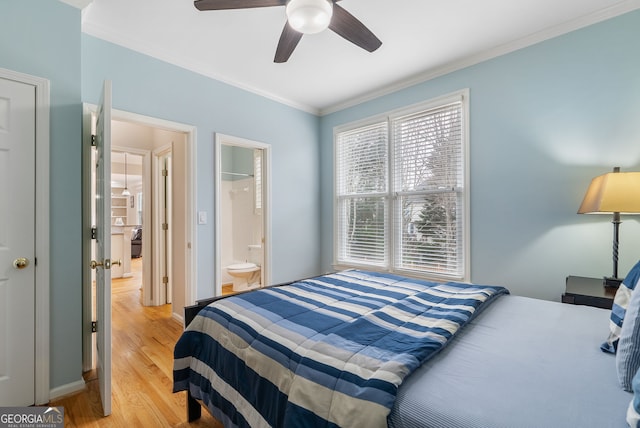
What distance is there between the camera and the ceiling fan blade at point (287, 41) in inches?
74.6

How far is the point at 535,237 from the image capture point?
8.16 feet

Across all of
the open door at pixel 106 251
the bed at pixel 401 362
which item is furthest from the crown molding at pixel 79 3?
the bed at pixel 401 362

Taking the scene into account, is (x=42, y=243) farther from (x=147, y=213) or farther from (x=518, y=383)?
(x=518, y=383)

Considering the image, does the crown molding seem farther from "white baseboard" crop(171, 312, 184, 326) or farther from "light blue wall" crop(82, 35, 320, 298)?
"white baseboard" crop(171, 312, 184, 326)

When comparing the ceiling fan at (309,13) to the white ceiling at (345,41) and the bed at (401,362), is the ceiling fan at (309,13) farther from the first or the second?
the bed at (401,362)

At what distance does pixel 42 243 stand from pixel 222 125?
1874 mm

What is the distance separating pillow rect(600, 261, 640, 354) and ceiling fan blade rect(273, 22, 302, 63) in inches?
82.5

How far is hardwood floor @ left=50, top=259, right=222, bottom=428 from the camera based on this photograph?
1774mm

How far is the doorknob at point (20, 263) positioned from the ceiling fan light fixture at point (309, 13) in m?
2.16

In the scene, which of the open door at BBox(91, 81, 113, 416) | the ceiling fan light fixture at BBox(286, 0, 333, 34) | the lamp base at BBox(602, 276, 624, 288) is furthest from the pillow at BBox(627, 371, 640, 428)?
the open door at BBox(91, 81, 113, 416)

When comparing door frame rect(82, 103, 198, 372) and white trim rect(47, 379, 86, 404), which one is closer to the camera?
white trim rect(47, 379, 86, 404)

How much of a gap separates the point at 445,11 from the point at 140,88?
257cm

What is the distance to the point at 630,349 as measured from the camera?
0.89m

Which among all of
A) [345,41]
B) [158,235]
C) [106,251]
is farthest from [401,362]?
[158,235]
